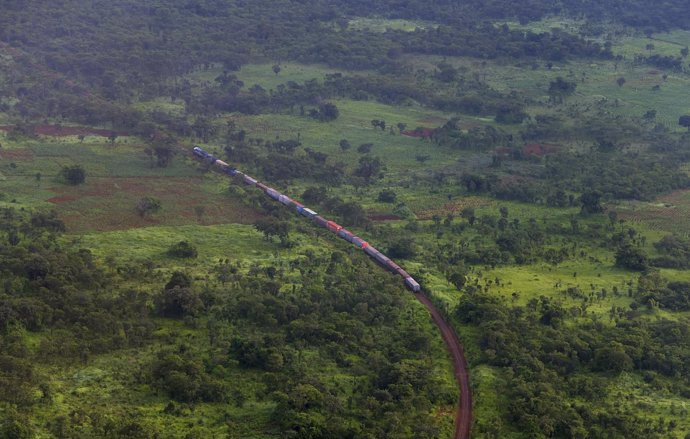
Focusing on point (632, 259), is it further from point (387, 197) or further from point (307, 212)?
point (307, 212)

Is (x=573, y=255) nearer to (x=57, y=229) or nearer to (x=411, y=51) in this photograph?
(x=57, y=229)

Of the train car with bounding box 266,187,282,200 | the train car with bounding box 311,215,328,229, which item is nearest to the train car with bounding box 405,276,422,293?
the train car with bounding box 311,215,328,229

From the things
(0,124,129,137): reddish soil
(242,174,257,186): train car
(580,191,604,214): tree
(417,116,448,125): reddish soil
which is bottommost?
(242,174,257,186): train car

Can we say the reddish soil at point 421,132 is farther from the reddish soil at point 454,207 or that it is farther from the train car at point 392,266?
the train car at point 392,266

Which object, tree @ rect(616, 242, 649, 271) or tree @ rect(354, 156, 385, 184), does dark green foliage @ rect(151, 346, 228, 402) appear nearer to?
tree @ rect(616, 242, 649, 271)

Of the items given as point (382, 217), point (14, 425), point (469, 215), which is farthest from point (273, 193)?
point (14, 425)

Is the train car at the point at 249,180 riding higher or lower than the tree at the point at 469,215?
lower

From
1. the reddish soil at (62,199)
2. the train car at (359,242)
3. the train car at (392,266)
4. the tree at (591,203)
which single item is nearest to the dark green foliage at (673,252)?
the tree at (591,203)

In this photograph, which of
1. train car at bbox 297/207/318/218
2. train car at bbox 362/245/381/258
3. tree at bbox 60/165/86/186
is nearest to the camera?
train car at bbox 362/245/381/258
